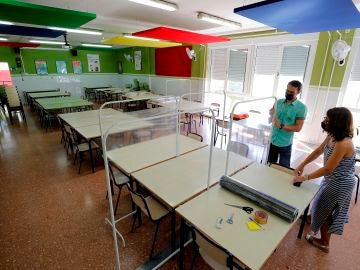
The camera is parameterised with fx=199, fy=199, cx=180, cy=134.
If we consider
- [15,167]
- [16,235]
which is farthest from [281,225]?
[15,167]

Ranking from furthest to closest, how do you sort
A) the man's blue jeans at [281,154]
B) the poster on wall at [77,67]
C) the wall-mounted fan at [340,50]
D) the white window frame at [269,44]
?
the poster on wall at [77,67] → the white window frame at [269,44] → the wall-mounted fan at [340,50] → the man's blue jeans at [281,154]

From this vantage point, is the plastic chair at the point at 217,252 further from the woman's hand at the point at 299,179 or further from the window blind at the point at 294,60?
the window blind at the point at 294,60

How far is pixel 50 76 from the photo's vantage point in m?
10.8

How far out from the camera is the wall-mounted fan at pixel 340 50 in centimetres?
409

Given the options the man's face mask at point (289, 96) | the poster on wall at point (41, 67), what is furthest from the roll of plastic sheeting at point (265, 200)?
the poster on wall at point (41, 67)

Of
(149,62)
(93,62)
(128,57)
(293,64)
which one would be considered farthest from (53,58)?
(293,64)

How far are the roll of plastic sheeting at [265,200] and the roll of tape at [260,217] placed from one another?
0.08m

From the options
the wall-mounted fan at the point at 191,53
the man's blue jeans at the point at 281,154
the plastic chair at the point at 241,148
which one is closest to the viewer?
the man's blue jeans at the point at 281,154

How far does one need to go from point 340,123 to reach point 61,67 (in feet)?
42.0

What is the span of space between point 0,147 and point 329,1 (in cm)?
683

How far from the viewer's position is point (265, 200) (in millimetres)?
1676

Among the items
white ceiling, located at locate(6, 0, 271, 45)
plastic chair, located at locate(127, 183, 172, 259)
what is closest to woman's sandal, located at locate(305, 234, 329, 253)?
plastic chair, located at locate(127, 183, 172, 259)

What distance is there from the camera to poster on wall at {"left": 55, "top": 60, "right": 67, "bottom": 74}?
10906 millimetres

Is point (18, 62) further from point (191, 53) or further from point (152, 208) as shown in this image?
point (152, 208)
